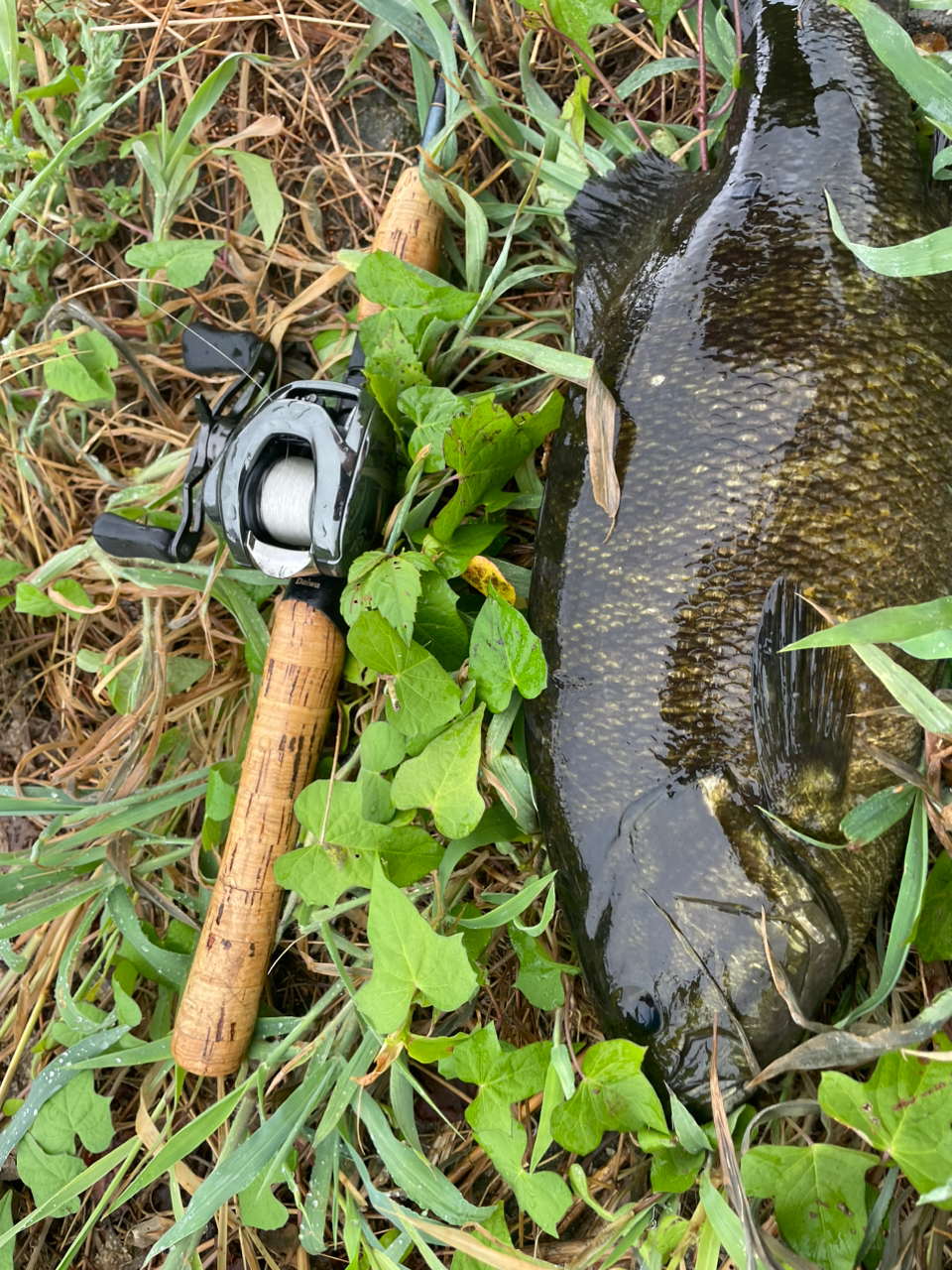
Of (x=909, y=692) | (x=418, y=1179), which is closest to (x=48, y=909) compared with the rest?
(x=418, y=1179)

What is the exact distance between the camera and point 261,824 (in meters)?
2.05

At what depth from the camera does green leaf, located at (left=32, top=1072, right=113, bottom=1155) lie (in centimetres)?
218

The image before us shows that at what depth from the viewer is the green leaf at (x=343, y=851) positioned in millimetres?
1927

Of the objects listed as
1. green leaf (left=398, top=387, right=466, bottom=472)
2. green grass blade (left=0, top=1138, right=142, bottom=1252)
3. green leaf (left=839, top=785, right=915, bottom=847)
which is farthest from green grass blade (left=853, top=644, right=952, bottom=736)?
green grass blade (left=0, top=1138, right=142, bottom=1252)

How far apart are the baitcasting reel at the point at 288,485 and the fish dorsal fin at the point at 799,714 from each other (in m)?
0.87

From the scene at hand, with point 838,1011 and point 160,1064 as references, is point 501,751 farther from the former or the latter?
point 160,1064

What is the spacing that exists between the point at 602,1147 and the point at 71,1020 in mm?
1351

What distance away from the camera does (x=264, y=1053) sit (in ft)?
7.18

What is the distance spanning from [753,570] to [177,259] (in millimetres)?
1675

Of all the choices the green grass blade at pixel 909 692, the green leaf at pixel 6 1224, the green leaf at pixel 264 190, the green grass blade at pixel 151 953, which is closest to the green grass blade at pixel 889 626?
the green grass blade at pixel 909 692

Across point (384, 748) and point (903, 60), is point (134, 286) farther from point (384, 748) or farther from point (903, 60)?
point (903, 60)

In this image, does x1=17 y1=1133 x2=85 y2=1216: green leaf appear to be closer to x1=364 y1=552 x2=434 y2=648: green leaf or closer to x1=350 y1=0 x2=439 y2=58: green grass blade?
x1=364 y1=552 x2=434 y2=648: green leaf

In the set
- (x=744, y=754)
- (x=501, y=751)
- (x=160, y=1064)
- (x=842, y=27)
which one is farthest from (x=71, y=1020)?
(x=842, y=27)

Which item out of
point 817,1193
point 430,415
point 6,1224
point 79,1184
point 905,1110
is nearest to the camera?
point 905,1110
